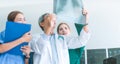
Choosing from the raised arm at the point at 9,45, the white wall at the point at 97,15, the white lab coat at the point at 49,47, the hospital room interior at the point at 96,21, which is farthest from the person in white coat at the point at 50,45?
the white wall at the point at 97,15

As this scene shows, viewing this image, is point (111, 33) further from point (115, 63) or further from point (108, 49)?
Result: point (115, 63)

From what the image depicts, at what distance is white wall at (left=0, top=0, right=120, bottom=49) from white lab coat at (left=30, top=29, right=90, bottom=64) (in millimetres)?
1390

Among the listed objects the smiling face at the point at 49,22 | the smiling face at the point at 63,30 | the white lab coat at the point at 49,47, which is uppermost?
the smiling face at the point at 49,22

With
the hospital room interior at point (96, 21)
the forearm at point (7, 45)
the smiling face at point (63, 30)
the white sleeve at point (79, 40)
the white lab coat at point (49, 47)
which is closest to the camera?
the forearm at point (7, 45)

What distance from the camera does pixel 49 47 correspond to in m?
1.29

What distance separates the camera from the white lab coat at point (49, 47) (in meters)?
1.27

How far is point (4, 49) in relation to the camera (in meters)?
1.14

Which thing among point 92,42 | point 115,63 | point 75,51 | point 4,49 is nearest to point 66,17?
point 75,51

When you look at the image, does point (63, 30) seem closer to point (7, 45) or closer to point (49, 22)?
point (49, 22)

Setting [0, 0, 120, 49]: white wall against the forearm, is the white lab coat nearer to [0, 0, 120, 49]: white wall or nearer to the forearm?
the forearm

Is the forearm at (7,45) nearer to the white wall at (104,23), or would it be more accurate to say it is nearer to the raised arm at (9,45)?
the raised arm at (9,45)

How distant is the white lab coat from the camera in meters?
1.27

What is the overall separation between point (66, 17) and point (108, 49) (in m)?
1.49

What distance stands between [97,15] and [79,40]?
1.53 m
